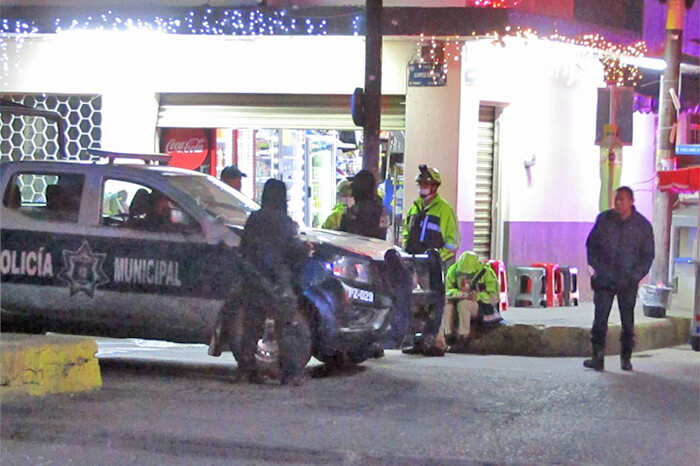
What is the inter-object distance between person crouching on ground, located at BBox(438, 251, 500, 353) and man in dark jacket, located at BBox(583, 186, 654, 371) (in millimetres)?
1704

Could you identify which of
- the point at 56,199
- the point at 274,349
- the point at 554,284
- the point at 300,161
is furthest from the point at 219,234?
the point at 300,161

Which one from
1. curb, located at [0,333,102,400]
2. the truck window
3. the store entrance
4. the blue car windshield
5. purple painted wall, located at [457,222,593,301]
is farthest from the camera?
the store entrance

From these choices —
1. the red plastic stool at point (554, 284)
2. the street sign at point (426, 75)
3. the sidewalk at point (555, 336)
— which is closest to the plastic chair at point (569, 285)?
the red plastic stool at point (554, 284)

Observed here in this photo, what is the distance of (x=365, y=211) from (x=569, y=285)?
4.94m

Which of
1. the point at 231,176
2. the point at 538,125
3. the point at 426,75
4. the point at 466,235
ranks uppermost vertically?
the point at 426,75

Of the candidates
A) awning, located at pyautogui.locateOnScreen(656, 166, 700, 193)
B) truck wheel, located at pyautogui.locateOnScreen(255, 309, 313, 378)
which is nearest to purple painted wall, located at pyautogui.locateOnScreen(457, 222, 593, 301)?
awning, located at pyautogui.locateOnScreen(656, 166, 700, 193)

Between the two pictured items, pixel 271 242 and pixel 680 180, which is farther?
pixel 680 180

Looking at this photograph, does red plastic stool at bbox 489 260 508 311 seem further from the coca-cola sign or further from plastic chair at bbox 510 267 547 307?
the coca-cola sign

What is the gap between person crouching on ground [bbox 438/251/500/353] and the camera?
1155cm

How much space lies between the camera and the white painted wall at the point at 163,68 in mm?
14703

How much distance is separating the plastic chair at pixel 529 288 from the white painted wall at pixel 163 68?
9.62ft

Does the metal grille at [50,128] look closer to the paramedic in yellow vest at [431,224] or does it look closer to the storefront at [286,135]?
the storefront at [286,135]

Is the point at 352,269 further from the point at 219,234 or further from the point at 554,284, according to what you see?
the point at 554,284

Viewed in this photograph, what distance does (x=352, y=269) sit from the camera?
8.98 m
